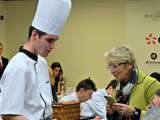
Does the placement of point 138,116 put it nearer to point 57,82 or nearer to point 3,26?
point 57,82

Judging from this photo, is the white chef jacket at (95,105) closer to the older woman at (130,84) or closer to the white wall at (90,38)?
the older woman at (130,84)

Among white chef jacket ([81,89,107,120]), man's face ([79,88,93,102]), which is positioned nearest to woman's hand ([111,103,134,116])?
white chef jacket ([81,89,107,120])

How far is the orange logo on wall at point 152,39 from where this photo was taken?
19.7ft

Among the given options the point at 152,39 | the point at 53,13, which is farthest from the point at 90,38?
the point at 53,13

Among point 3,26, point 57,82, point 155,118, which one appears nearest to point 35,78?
point 155,118

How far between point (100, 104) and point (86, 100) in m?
0.23

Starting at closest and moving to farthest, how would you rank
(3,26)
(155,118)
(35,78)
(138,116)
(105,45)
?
1. (35,78)
2. (155,118)
3. (138,116)
4. (105,45)
5. (3,26)

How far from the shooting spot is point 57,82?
6129 mm

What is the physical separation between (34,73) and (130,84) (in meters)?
0.79

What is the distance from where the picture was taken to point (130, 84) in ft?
7.84

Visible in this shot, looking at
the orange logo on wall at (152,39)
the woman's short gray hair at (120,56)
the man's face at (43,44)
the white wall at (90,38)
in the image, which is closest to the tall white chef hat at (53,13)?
the man's face at (43,44)

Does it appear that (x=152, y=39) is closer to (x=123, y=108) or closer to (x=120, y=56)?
(x=120, y=56)

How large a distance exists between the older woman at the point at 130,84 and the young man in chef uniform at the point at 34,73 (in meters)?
0.55

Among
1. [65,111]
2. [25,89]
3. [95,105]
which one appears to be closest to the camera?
[25,89]
